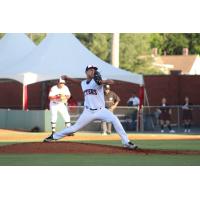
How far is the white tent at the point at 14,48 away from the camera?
32.5m

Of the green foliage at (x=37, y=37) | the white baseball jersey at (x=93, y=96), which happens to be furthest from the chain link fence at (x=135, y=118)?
the green foliage at (x=37, y=37)


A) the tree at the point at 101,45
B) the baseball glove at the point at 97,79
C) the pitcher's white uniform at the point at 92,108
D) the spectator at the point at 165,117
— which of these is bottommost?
the spectator at the point at 165,117

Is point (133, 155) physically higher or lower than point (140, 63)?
lower

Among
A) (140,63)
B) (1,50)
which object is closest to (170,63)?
(140,63)

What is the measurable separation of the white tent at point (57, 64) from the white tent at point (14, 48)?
4.44 ft

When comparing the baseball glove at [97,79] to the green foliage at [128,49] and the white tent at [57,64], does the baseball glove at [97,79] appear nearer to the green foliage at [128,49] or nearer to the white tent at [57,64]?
the white tent at [57,64]

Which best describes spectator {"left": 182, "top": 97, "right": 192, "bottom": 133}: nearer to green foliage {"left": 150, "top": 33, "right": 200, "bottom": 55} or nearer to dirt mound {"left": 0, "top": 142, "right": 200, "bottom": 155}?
dirt mound {"left": 0, "top": 142, "right": 200, "bottom": 155}

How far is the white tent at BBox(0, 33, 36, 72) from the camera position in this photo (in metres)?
32.5

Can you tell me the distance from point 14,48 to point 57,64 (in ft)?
14.1

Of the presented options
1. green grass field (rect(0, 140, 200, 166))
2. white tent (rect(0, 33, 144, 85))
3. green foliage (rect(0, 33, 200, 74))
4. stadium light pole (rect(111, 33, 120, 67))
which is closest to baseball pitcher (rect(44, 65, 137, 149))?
green grass field (rect(0, 140, 200, 166))

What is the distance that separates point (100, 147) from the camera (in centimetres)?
1652
